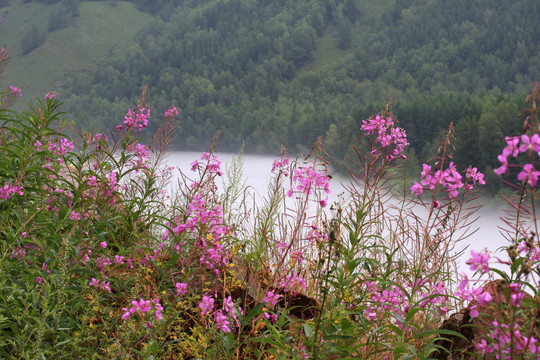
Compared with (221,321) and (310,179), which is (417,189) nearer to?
(310,179)

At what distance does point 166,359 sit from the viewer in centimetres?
303

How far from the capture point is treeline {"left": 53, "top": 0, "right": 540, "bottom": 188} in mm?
61812

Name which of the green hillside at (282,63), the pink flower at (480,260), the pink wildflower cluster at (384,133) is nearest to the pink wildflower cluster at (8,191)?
the pink wildflower cluster at (384,133)

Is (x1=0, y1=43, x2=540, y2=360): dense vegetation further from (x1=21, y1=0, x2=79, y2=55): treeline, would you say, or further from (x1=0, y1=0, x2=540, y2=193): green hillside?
(x1=21, y1=0, x2=79, y2=55): treeline

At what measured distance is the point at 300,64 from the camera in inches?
3391

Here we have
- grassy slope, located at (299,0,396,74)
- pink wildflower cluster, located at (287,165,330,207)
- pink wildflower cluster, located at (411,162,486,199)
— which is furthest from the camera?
grassy slope, located at (299,0,396,74)

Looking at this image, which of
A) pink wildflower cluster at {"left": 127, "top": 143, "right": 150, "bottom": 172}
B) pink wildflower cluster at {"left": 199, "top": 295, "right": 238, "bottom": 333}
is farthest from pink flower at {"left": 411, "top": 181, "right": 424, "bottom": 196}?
pink wildflower cluster at {"left": 127, "top": 143, "right": 150, "bottom": 172}

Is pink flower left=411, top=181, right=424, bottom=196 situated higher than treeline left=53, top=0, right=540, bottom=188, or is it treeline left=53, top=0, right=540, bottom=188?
treeline left=53, top=0, right=540, bottom=188

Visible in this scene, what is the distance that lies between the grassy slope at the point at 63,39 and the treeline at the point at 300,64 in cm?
616

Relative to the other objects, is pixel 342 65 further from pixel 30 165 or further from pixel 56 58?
pixel 30 165

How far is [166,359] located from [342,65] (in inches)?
3179

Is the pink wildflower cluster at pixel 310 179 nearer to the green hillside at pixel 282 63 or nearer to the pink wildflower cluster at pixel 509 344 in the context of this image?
the pink wildflower cluster at pixel 509 344

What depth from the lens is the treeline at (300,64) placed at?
6181 centimetres

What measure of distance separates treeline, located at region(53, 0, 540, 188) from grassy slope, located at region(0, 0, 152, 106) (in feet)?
20.2
